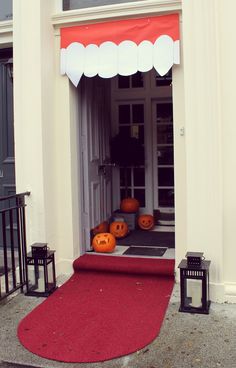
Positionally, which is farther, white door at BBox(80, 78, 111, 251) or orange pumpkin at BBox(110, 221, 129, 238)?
orange pumpkin at BBox(110, 221, 129, 238)

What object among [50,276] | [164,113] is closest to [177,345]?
[50,276]

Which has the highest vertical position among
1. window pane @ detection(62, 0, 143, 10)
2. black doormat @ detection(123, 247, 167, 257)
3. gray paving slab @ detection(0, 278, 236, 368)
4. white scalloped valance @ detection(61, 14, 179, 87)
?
window pane @ detection(62, 0, 143, 10)

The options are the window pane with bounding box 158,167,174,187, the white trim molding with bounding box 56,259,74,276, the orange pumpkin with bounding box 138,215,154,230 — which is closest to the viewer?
the white trim molding with bounding box 56,259,74,276

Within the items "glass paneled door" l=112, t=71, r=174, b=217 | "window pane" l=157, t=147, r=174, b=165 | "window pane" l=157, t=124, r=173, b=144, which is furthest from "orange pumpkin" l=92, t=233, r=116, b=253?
"window pane" l=157, t=124, r=173, b=144

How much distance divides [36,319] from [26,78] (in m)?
2.37

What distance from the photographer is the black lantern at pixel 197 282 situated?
→ 3596mm

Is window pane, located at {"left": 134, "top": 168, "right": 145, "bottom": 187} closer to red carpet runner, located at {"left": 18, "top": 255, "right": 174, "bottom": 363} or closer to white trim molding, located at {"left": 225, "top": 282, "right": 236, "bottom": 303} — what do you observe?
red carpet runner, located at {"left": 18, "top": 255, "right": 174, "bottom": 363}

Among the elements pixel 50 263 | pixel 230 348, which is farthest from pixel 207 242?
pixel 50 263

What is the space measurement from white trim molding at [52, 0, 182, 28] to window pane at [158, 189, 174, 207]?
297 cm

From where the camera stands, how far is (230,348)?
2.99m

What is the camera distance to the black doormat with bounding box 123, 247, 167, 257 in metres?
4.88

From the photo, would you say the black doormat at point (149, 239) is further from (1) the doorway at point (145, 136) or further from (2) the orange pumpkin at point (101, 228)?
(1) the doorway at point (145, 136)

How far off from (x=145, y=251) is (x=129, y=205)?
1326 millimetres

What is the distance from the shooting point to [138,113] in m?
6.60
